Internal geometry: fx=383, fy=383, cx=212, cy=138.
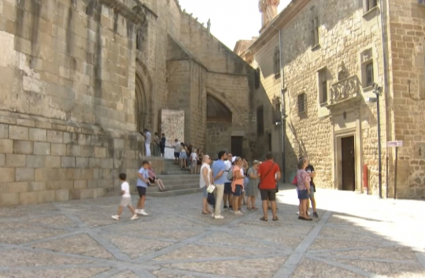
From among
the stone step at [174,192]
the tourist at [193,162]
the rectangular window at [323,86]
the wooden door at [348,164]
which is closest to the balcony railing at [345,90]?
the rectangular window at [323,86]

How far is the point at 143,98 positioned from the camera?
794 inches

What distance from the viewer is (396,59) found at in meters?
13.5

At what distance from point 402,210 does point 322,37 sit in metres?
10.6

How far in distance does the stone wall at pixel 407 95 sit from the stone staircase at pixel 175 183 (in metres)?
7.17

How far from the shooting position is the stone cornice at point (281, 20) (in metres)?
20.4

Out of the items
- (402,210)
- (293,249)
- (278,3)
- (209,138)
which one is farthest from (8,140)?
(278,3)

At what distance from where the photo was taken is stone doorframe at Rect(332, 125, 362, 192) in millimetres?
15328

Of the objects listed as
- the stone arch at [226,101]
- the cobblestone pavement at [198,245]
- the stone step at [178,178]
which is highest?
the stone arch at [226,101]

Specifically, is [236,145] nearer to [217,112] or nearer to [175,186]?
[217,112]

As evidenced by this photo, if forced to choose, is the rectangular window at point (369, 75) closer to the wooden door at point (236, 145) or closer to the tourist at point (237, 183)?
the tourist at point (237, 183)

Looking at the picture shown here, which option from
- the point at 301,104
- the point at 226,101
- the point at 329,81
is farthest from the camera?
the point at 226,101

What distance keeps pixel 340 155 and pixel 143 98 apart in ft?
33.6

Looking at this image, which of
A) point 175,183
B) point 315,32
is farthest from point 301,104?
point 175,183

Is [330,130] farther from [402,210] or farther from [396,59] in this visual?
[402,210]
